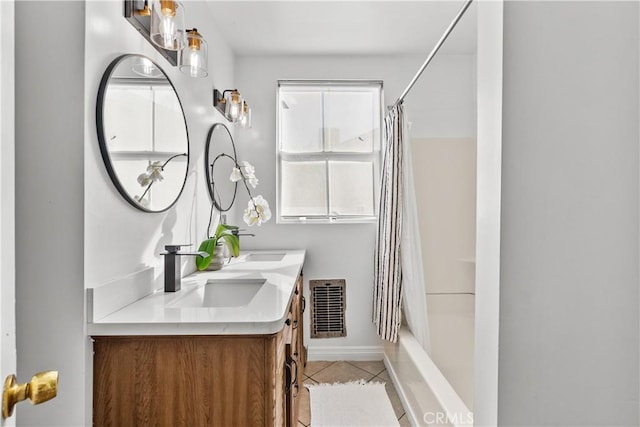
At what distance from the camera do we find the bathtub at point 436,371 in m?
1.70

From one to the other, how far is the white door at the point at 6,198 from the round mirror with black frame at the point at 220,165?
183cm

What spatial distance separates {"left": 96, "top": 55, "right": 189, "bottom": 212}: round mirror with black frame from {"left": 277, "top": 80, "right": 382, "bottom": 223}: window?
1296 millimetres

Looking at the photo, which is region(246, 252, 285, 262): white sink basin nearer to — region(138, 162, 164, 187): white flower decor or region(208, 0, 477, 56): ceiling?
region(138, 162, 164, 187): white flower decor

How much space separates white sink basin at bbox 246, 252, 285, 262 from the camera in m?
2.70

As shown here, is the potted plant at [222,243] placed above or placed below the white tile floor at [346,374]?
above

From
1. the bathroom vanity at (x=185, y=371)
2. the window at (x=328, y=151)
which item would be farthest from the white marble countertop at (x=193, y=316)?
the window at (x=328, y=151)

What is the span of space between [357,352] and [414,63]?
7.80ft

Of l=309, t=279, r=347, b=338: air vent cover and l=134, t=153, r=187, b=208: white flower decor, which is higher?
l=134, t=153, r=187, b=208: white flower decor

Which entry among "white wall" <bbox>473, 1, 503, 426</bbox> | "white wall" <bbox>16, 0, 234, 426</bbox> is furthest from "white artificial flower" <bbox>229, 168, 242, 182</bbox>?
"white wall" <bbox>473, 1, 503, 426</bbox>

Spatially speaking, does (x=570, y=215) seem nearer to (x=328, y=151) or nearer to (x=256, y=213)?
(x=256, y=213)

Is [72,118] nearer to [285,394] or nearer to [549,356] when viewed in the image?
[285,394]

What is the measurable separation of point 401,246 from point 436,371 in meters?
0.78

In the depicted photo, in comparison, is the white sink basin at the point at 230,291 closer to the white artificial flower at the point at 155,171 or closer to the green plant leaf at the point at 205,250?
the green plant leaf at the point at 205,250

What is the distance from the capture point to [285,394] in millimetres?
1448
